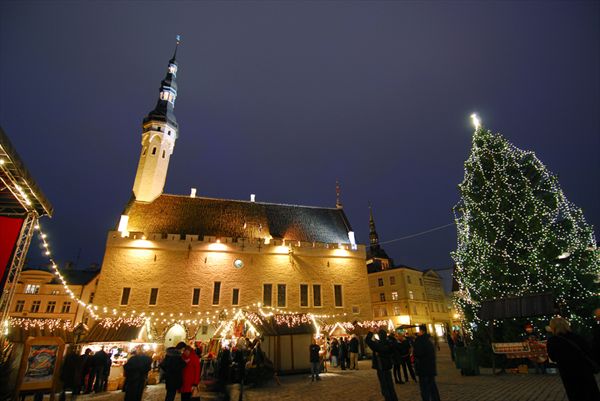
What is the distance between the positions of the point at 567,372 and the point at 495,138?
41.5 feet

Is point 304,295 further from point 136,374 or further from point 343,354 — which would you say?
point 136,374

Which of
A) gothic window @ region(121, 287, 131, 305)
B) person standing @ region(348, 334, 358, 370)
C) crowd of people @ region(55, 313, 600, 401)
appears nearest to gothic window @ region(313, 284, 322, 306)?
person standing @ region(348, 334, 358, 370)

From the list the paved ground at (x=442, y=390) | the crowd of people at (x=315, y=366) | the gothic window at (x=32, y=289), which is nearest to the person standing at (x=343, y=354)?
the crowd of people at (x=315, y=366)

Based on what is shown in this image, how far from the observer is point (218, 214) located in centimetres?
2703

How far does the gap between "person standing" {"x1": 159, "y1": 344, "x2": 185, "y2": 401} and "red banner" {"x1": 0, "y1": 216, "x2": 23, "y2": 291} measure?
262 inches

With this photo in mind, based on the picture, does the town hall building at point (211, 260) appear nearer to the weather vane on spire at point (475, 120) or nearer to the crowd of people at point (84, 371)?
the crowd of people at point (84, 371)

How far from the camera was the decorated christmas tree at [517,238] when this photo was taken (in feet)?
37.6

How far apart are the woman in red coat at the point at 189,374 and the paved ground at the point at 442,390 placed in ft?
9.40

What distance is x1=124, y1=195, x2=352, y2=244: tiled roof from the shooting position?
24469 mm

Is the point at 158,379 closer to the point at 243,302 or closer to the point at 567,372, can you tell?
the point at 243,302

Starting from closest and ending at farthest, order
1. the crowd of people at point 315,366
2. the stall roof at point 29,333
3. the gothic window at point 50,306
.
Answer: the crowd of people at point 315,366 → the stall roof at point 29,333 → the gothic window at point 50,306

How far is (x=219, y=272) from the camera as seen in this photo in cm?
2259

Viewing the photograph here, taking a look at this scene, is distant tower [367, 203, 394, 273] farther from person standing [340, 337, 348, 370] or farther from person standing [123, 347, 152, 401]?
person standing [123, 347, 152, 401]

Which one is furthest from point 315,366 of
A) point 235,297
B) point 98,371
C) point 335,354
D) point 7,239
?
point 235,297
